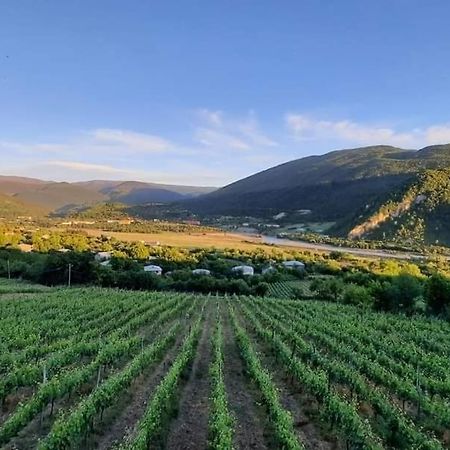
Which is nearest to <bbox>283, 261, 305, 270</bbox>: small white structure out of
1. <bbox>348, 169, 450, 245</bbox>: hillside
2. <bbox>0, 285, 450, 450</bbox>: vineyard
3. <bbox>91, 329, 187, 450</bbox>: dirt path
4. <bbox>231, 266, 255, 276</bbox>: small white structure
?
<bbox>231, 266, 255, 276</bbox>: small white structure

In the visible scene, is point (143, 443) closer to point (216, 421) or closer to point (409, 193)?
point (216, 421)

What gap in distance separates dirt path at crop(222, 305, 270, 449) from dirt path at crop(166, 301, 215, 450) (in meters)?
0.71

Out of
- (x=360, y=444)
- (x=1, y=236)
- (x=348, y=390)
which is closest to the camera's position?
(x=360, y=444)

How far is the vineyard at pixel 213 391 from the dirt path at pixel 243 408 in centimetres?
3

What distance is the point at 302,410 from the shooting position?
1358 cm

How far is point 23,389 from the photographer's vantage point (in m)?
14.3

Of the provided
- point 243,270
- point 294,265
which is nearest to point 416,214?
point 294,265

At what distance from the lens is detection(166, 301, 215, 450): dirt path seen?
11000 mm

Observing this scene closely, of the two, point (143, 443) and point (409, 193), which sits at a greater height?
point (409, 193)

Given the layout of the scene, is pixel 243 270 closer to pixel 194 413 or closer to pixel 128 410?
pixel 194 413

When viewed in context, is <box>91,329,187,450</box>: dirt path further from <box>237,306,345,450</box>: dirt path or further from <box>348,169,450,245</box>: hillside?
<box>348,169,450,245</box>: hillside

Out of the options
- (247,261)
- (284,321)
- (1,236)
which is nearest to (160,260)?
(247,261)

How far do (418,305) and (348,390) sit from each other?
123 ft

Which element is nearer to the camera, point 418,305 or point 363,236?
point 418,305
